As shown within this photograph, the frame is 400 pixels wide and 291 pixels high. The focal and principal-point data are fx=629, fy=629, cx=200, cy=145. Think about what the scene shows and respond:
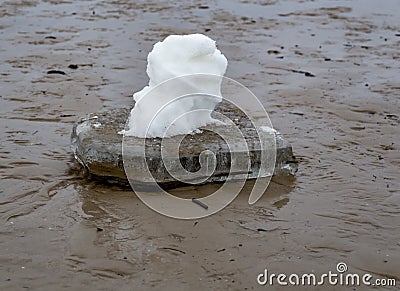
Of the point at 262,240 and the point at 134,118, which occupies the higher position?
the point at 134,118

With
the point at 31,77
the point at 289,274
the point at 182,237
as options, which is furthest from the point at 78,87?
the point at 289,274

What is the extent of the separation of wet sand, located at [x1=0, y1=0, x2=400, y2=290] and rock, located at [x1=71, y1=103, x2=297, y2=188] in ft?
0.47

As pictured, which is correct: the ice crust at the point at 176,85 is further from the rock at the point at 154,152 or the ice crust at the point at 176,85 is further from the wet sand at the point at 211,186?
the wet sand at the point at 211,186

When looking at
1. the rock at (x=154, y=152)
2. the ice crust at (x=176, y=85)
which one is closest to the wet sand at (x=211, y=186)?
the rock at (x=154, y=152)

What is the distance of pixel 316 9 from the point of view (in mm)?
12508

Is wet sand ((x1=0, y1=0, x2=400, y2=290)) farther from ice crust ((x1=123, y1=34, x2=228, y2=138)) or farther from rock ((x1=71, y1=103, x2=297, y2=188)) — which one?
ice crust ((x1=123, y1=34, x2=228, y2=138))

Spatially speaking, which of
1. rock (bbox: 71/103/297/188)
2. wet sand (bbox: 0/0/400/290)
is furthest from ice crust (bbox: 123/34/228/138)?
wet sand (bbox: 0/0/400/290)

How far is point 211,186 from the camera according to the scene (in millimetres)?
4641

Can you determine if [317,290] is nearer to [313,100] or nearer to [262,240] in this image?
[262,240]

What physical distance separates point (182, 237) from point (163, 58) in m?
1.45

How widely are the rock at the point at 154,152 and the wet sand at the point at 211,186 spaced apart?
0.47ft

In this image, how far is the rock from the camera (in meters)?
4.54

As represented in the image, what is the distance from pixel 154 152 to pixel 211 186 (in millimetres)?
495

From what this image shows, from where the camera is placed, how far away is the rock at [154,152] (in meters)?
4.54
